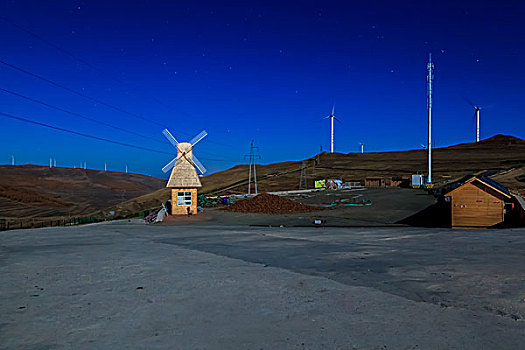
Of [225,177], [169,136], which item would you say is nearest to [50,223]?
[169,136]

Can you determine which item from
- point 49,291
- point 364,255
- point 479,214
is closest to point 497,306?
point 364,255

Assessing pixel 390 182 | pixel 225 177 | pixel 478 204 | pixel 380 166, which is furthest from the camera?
pixel 225 177

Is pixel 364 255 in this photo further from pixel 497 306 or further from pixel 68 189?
pixel 68 189

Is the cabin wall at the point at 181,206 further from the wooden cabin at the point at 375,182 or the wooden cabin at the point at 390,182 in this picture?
the wooden cabin at the point at 375,182

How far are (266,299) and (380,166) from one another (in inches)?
4263

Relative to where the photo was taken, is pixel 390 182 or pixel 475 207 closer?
pixel 475 207

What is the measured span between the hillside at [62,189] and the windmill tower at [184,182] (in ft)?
136

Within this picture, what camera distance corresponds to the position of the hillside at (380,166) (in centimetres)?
9112

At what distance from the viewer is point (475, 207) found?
80.3ft

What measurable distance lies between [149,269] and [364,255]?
749cm

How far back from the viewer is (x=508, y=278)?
9.50 meters

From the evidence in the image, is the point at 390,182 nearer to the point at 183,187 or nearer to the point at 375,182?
the point at 375,182

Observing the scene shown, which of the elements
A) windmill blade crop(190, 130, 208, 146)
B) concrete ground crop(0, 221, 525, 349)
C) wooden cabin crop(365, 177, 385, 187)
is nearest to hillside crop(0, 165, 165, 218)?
windmill blade crop(190, 130, 208, 146)

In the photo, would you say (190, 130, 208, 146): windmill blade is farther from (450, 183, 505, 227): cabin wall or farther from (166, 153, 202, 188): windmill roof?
(450, 183, 505, 227): cabin wall
